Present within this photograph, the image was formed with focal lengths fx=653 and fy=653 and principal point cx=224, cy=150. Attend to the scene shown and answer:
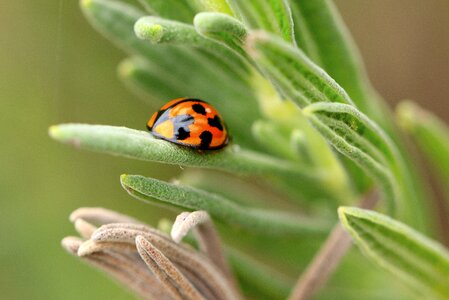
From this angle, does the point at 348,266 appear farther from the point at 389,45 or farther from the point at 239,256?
the point at 389,45

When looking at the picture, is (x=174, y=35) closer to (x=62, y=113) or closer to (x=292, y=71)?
(x=292, y=71)

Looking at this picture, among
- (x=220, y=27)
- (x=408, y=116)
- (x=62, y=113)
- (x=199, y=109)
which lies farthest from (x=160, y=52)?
(x=62, y=113)

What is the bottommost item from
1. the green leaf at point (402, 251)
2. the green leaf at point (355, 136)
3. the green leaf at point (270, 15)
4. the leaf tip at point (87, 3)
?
the green leaf at point (402, 251)

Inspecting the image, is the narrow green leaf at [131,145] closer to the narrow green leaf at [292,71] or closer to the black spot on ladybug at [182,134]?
the black spot on ladybug at [182,134]

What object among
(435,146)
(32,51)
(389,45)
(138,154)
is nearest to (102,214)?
(138,154)

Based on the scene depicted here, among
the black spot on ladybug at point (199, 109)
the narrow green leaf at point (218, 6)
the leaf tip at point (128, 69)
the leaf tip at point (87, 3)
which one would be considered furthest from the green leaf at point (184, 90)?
the narrow green leaf at point (218, 6)

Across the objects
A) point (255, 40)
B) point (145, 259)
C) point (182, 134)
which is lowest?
point (145, 259)
